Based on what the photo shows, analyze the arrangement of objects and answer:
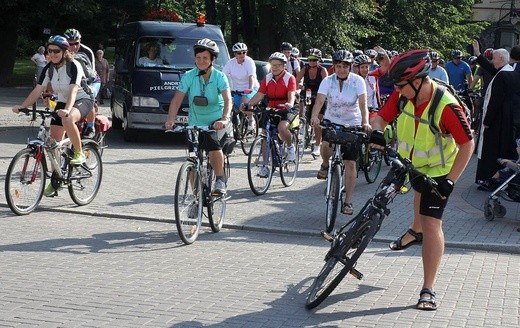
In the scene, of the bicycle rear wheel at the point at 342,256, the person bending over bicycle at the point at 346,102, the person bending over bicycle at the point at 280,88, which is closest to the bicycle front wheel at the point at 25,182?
the person bending over bicycle at the point at 346,102

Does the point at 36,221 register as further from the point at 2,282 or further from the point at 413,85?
the point at 413,85

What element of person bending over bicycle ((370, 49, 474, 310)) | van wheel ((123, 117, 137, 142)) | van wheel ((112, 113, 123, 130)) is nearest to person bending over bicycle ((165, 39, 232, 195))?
person bending over bicycle ((370, 49, 474, 310))

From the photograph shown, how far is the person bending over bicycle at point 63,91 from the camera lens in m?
11.0

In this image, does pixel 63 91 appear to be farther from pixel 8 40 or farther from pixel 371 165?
pixel 8 40

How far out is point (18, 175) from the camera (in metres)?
10.4

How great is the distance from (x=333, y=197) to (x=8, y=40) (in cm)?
3039

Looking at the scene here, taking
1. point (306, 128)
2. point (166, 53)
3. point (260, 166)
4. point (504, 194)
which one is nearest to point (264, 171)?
point (260, 166)

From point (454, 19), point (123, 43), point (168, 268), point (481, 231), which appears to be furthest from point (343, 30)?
point (168, 268)

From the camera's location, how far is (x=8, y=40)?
38.3 meters

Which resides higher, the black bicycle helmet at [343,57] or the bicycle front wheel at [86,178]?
the black bicycle helmet at [343,57]

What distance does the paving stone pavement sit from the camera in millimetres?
6762

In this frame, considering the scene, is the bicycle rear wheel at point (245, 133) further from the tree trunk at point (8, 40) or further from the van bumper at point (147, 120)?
the tree trunk at point (8, 40)

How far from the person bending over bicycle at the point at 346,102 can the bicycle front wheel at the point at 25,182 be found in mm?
2954

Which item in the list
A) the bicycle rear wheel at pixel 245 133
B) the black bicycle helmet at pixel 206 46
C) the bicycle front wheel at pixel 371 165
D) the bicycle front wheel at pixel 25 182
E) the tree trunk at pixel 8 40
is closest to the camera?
the black bicycle helmet at pixel 206 46
